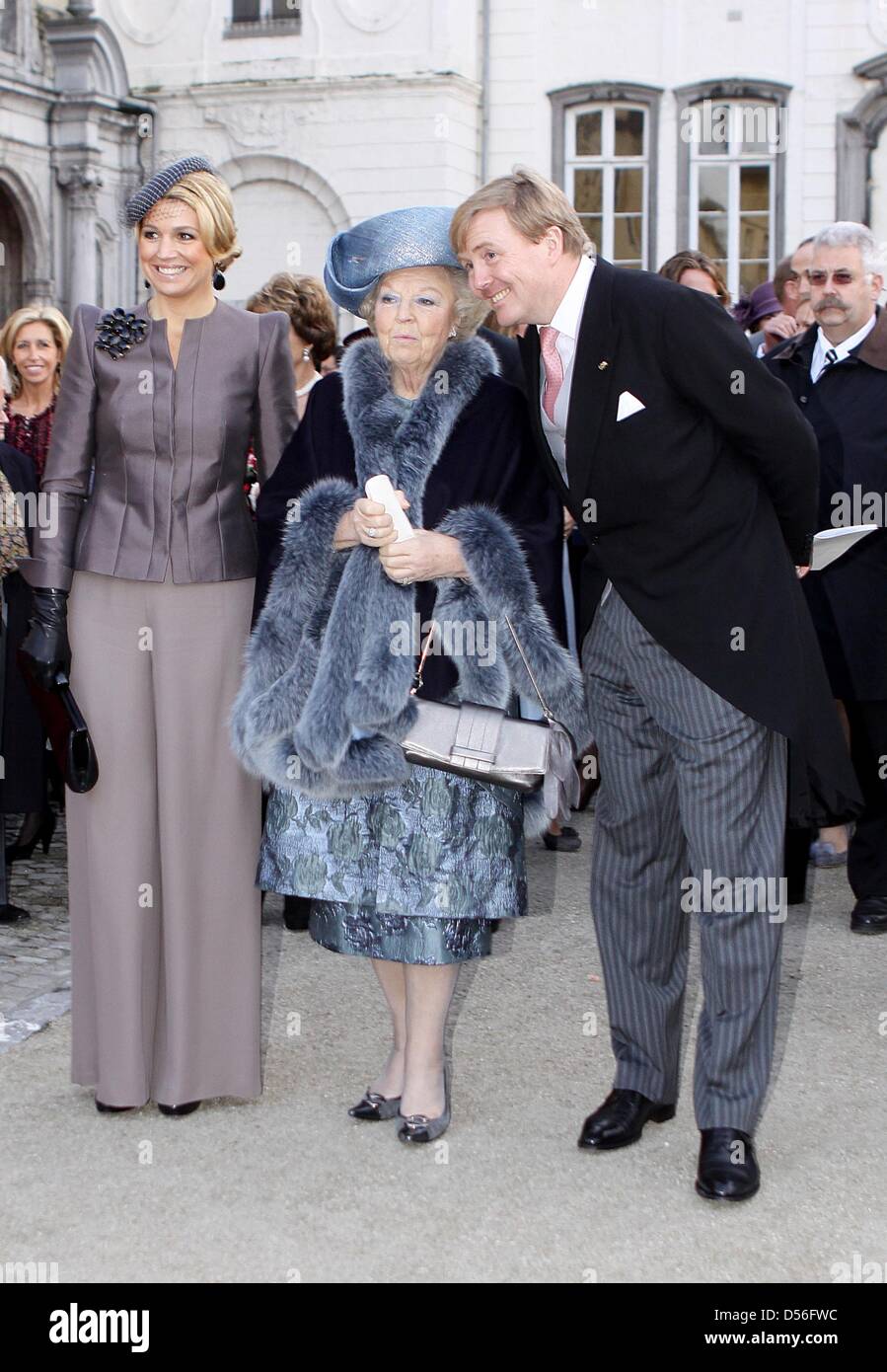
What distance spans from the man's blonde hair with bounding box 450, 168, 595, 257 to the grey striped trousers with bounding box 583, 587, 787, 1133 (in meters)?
0.76

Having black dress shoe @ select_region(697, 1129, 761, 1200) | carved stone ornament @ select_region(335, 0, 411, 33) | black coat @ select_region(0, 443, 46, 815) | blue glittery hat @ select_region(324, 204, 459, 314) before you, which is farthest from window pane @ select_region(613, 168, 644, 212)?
black dress shoe @ select_region(697, 1129, 761, 1200)

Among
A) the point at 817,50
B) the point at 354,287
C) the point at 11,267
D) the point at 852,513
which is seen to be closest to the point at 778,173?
the point at 817,50

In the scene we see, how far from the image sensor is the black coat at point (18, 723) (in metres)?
6.02

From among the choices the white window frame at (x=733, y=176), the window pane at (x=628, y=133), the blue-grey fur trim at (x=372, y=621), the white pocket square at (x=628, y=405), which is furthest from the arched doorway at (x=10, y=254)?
the white pocket square at (x=628, y=405)

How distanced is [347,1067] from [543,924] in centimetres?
155

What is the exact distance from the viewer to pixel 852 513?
5.86 metres

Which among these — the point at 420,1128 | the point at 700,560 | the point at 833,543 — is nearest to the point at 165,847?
the point at 420,1128

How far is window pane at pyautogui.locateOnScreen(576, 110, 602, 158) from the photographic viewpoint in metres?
18.8

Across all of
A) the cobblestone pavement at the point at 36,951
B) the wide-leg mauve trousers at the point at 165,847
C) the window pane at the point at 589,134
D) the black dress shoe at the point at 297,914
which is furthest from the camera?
the window pane at the point at 589,134

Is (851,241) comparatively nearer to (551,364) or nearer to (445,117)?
(551,364)

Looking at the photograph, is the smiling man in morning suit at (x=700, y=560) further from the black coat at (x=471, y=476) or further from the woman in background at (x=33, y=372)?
the woman in background at (x=33, y=372)

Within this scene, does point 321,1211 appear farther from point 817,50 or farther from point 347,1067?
point 817,50

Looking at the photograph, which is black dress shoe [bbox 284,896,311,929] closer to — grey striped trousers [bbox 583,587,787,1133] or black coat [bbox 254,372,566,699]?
grey striped trousers [bbox 583,587,787,1133]

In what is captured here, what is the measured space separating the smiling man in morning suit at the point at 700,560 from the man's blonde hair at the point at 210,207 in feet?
2.10
